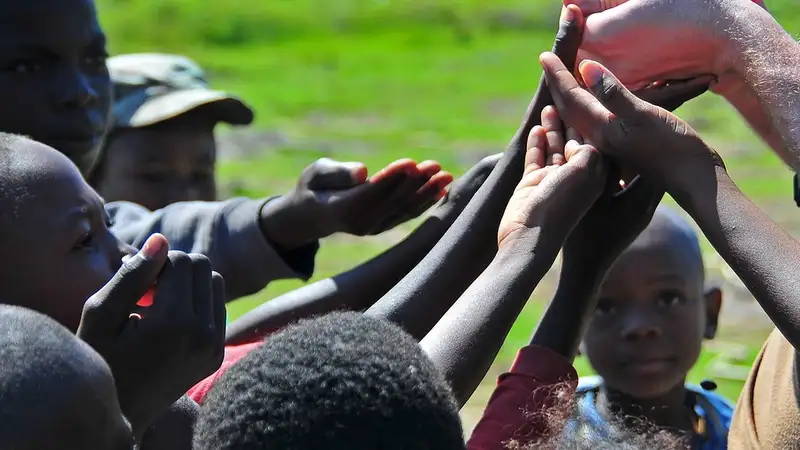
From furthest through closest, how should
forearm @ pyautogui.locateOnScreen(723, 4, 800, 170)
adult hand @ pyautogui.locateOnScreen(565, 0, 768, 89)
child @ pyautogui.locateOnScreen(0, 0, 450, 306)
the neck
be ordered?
1. the neck
2. child @ pyautogui.locateOnScreen(0, 0, 450, 306)
3. adult hand @ pyautogui.locateOnScreen(565, 0, 768, 89)
4. forearm @ pyautogui.locateOnScreen(723, 4, 800, 170)

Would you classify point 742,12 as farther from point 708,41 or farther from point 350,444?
point 350,444

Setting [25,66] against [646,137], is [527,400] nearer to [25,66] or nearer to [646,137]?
[646,137]

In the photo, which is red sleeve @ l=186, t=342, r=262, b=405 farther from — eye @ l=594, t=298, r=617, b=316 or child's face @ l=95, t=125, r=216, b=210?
child's face @ l=95, t=125, r=216, b=210

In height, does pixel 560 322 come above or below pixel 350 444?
below

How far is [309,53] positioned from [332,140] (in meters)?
3.56

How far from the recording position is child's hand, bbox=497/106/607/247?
2424 mm

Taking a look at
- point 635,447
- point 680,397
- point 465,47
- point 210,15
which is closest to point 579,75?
point 635,447

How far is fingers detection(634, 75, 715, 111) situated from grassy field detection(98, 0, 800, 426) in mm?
4266

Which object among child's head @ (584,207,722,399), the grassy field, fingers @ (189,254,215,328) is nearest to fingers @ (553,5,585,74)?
fingers @ (189,254,215,328)

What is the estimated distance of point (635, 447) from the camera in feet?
6.92

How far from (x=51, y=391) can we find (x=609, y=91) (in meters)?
1.17

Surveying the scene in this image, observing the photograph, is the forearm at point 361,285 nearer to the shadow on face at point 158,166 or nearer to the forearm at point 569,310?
the forearm at point 569,310

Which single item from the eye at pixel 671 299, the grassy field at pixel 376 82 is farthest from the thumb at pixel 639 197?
the grassy field at pixel 376 82

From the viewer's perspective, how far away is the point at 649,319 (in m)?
3.69
